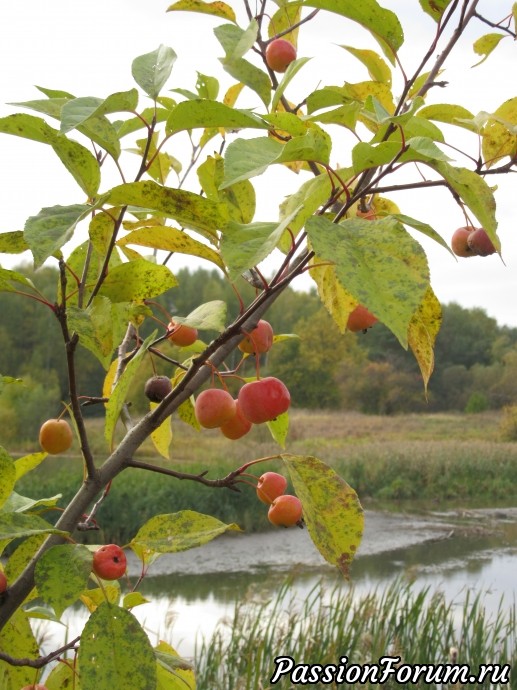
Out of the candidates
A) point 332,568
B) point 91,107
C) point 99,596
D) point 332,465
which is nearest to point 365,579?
point 332,568

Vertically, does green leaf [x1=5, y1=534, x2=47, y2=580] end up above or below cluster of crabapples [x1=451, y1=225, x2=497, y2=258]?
below

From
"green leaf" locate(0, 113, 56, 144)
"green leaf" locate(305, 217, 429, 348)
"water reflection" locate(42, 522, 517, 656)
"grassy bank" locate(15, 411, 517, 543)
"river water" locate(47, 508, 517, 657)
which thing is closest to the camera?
"green leaf" locate(305, 217, 429, 348)

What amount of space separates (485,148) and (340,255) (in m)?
0.23

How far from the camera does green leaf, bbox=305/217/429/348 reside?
30 centimetres

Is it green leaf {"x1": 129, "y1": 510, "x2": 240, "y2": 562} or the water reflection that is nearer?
green leaf {"x1": 129, "y1": 510, "x2": 240, "y2": 562}

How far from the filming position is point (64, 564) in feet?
1.42

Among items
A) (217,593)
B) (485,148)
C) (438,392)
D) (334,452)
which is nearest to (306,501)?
(485,148)

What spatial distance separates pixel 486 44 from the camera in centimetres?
64

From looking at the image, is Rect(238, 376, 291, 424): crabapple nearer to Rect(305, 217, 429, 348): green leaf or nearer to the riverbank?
Rect(305, 217, 429, 348): green leaf

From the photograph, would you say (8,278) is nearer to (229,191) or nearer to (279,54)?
(229,191)

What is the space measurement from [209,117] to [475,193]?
0.44 ft

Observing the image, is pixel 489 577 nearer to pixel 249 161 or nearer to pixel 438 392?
pixel 249 161

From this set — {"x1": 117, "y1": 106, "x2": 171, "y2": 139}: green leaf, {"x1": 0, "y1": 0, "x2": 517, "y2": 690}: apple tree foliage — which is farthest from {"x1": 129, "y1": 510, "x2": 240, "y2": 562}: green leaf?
{"x1": 117, "y1": 106, "x2": 171, "y2": 139}: green leaf

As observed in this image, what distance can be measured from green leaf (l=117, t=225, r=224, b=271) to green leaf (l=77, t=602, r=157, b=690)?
0.21 metres
